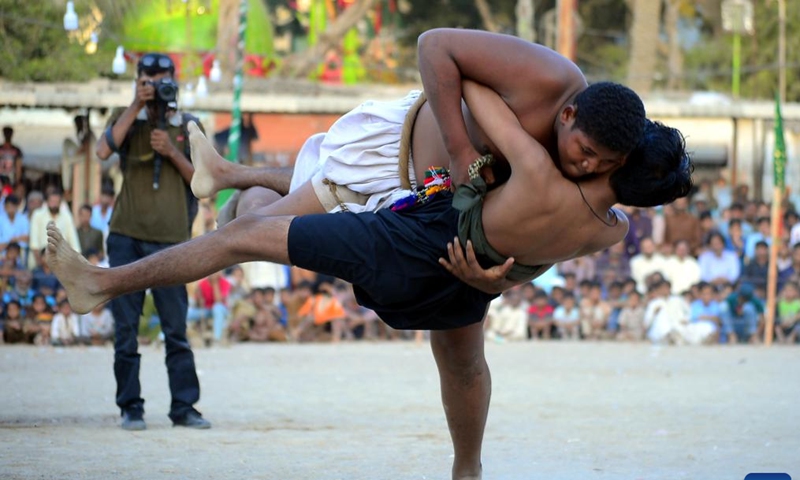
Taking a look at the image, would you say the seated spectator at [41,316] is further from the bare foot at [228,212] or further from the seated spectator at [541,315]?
the bare foot at [228,212]

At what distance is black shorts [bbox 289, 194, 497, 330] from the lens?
455 centimetres

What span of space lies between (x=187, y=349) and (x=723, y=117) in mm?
12791

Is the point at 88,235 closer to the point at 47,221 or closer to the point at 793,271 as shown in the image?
the point at 47,221

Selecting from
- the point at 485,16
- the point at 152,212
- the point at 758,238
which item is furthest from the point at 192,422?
the point at 485,16

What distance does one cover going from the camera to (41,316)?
40.1ft

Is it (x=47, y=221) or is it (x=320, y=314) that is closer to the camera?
(x=47, y=221)

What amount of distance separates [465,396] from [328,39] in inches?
812

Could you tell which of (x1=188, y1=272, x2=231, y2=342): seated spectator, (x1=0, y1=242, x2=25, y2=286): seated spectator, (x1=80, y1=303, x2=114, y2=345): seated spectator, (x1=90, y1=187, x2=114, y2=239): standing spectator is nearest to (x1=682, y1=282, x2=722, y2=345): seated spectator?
(x1=188, y1=272, x2=231, y2=342): seated spectator

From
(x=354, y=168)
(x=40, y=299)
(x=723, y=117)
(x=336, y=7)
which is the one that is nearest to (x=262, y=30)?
(x=336, y=7)

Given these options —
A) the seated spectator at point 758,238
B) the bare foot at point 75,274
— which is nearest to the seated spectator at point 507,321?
the seated spectator at point 758,238

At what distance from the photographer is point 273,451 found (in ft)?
20.2

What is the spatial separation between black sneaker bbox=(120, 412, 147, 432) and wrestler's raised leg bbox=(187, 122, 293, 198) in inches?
75.1

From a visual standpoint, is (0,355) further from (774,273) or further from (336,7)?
(336,7)

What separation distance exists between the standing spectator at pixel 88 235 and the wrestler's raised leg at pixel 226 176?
7.20 metres
